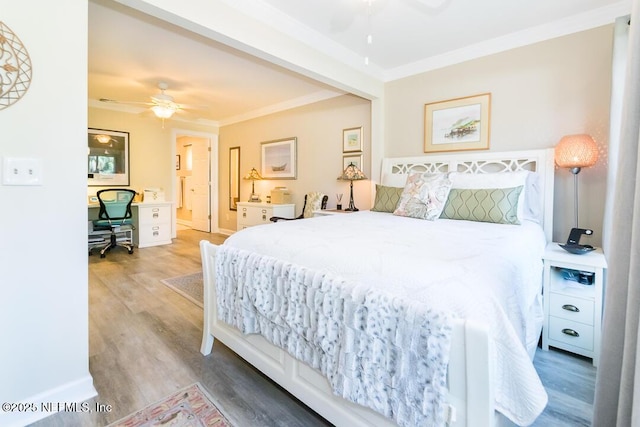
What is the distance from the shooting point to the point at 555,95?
268 centimetres

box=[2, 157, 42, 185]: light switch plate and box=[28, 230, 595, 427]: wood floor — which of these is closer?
box=[2, 157, 42, 185]: light switch plate

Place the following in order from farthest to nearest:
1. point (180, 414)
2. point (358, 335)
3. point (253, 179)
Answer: point (253, 179)
point (180, 414)
point (358, 335)

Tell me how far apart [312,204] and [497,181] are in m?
2.58

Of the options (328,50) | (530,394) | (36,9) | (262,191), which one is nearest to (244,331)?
(530,394)

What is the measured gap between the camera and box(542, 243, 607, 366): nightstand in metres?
1.93

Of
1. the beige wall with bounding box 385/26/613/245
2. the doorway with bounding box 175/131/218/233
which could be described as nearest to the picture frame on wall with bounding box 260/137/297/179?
the doorway with bounding box 175/131/218/233

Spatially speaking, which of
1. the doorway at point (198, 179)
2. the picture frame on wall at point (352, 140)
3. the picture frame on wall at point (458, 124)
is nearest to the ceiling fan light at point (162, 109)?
the doorway at point (198, 179)

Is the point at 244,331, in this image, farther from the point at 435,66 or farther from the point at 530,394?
the point at 435,66

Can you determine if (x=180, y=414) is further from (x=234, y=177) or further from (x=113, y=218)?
(x=234, y=177)

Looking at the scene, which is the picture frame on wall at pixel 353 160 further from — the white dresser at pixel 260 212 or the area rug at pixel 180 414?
the area rug at pixel 180 414

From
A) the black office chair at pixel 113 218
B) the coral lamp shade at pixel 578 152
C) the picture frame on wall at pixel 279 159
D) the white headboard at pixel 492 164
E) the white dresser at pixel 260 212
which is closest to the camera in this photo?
the coral lamp shade at pixel 578 152

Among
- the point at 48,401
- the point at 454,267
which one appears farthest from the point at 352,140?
the point at 48,401

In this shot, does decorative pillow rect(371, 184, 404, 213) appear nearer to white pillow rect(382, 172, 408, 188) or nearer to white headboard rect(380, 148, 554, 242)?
white pillow rect(382, 172, 408, 188)

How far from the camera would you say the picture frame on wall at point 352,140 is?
418 centimetres
